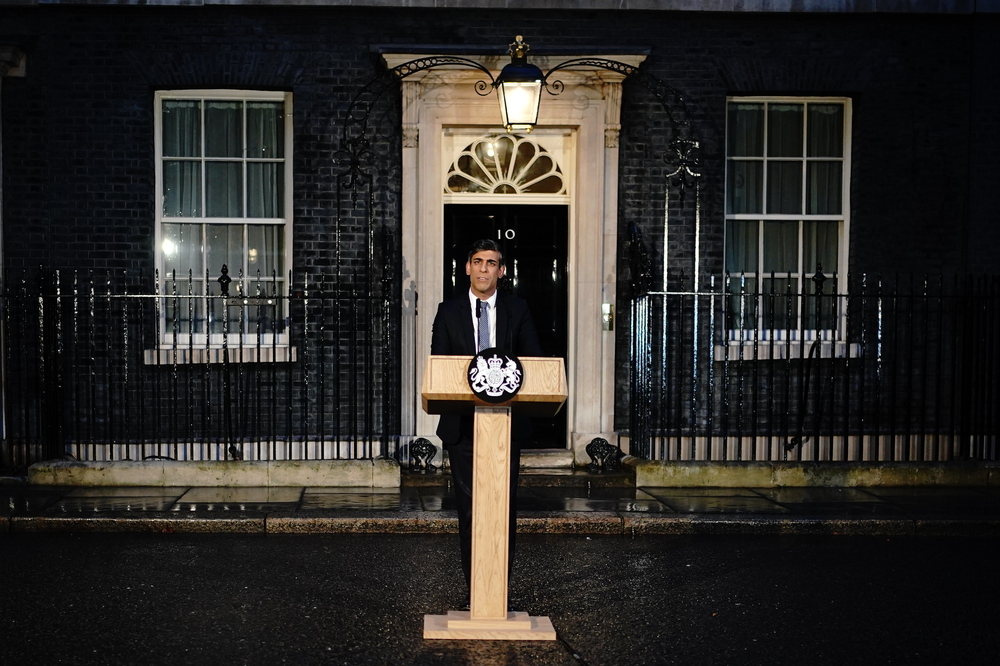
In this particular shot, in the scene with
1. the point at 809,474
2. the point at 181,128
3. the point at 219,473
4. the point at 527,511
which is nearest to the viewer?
the point at 527,511

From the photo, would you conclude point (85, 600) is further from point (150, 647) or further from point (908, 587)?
point (908, 587)

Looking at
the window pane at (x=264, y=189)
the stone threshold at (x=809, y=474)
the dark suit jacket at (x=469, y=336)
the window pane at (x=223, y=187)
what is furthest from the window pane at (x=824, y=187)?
the dark suit jacket at (x=469, y=336)

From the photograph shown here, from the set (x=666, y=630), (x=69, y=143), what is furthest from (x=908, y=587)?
(x=69, y=143)

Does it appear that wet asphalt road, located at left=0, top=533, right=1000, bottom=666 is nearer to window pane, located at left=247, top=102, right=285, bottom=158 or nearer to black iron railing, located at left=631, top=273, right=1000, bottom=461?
black iron railing, located at left=631, top=273, right=1000, bottom=461

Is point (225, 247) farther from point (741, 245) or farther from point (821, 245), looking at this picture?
point (821, 245)

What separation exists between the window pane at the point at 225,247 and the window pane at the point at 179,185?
13.8 inches

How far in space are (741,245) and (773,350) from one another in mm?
1242

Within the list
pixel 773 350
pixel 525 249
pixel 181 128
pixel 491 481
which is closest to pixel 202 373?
pixel 181 128

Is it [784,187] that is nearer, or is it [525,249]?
[525,249]

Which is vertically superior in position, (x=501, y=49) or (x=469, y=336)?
(x=501, y=49)

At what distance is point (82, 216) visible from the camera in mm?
9664

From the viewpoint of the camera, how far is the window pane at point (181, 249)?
9.95 m

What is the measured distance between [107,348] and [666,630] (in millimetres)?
6604

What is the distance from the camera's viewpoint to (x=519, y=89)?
27.7 ft
